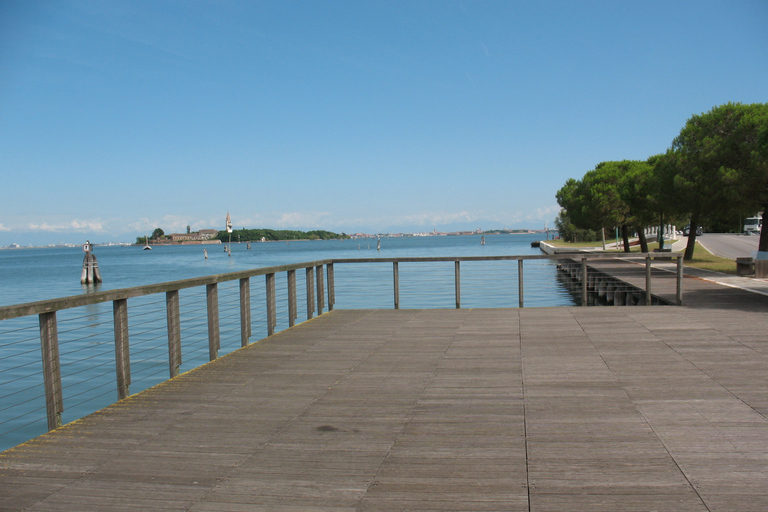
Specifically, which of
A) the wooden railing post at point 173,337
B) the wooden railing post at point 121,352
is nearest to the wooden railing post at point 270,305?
the wooden railing post at point 173,337

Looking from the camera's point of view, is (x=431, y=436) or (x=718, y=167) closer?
(x=431, y=436)

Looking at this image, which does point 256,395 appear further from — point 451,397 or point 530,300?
point 530,300

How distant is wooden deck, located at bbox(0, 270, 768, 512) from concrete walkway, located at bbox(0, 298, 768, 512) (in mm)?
14

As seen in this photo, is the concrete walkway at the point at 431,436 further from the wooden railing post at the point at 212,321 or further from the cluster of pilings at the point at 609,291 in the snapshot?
the cluster of pilings at the point at 609,291

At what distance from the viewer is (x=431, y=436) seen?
3588mm

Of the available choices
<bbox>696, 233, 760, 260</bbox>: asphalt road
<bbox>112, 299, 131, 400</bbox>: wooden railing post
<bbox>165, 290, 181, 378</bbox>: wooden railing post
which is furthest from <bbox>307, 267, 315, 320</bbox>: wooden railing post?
<bbox>696, 233, 760, 260</bbox>: asphalt road

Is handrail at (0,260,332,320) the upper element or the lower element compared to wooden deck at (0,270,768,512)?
upper

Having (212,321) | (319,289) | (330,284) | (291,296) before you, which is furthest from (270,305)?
(330,284)

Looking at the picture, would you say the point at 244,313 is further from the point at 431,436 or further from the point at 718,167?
the point at 718,167

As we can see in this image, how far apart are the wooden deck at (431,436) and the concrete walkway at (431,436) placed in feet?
0.05

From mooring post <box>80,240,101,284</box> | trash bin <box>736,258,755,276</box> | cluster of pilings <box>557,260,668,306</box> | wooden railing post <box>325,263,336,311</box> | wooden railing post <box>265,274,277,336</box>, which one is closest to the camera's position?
wooden railing post <box>265,274,277,336</box>

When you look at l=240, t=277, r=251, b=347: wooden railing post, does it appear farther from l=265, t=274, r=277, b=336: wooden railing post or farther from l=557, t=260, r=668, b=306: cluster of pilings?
l=557, t=260, r=668, b=306: cluster of pilings

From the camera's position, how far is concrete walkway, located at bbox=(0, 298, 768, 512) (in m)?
2.77

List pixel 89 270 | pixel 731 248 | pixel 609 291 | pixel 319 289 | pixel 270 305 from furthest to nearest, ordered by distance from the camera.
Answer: pixel 89 270 → pixel 731 248 → pixel 609 291 → pixel 319 289 → pixel 270 305
